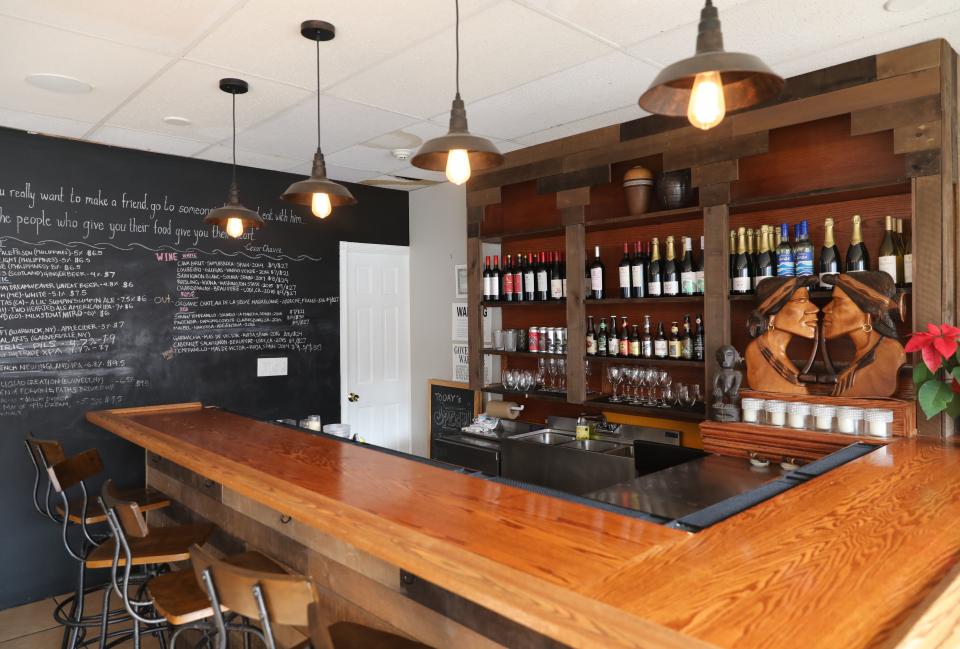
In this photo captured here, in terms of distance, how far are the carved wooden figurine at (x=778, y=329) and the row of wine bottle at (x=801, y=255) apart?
0.12m

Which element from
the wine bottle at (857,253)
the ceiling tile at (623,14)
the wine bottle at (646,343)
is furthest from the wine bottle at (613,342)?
the ceiling tile at (623,14)

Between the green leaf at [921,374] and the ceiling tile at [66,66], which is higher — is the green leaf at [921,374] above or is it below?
below

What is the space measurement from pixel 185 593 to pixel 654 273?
274 cm

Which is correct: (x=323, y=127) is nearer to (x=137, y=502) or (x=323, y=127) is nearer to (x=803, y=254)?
(x=137, y=502)

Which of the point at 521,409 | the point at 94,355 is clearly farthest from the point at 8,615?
the point at 521,409

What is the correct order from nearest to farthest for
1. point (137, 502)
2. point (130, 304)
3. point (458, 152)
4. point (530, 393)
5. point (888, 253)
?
1. point (458, 152)
2. point (888, 253)
3. point (137, 502)
4. point (130, 304)
5. point (530, 393)

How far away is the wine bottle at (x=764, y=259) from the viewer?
317 centimetres

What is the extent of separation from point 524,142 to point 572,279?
930mm

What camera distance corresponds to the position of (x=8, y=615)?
141 inches

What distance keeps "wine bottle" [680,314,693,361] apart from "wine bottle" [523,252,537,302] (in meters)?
1.02

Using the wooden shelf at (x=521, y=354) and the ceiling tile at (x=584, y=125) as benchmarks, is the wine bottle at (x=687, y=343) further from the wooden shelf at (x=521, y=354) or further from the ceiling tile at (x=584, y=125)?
the ceiling tile at (x=584, y=125)

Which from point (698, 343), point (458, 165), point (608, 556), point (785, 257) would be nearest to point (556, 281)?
point (698, 343)

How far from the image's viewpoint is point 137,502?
316 centimetres

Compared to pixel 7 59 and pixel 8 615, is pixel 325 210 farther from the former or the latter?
pixel 8 615
